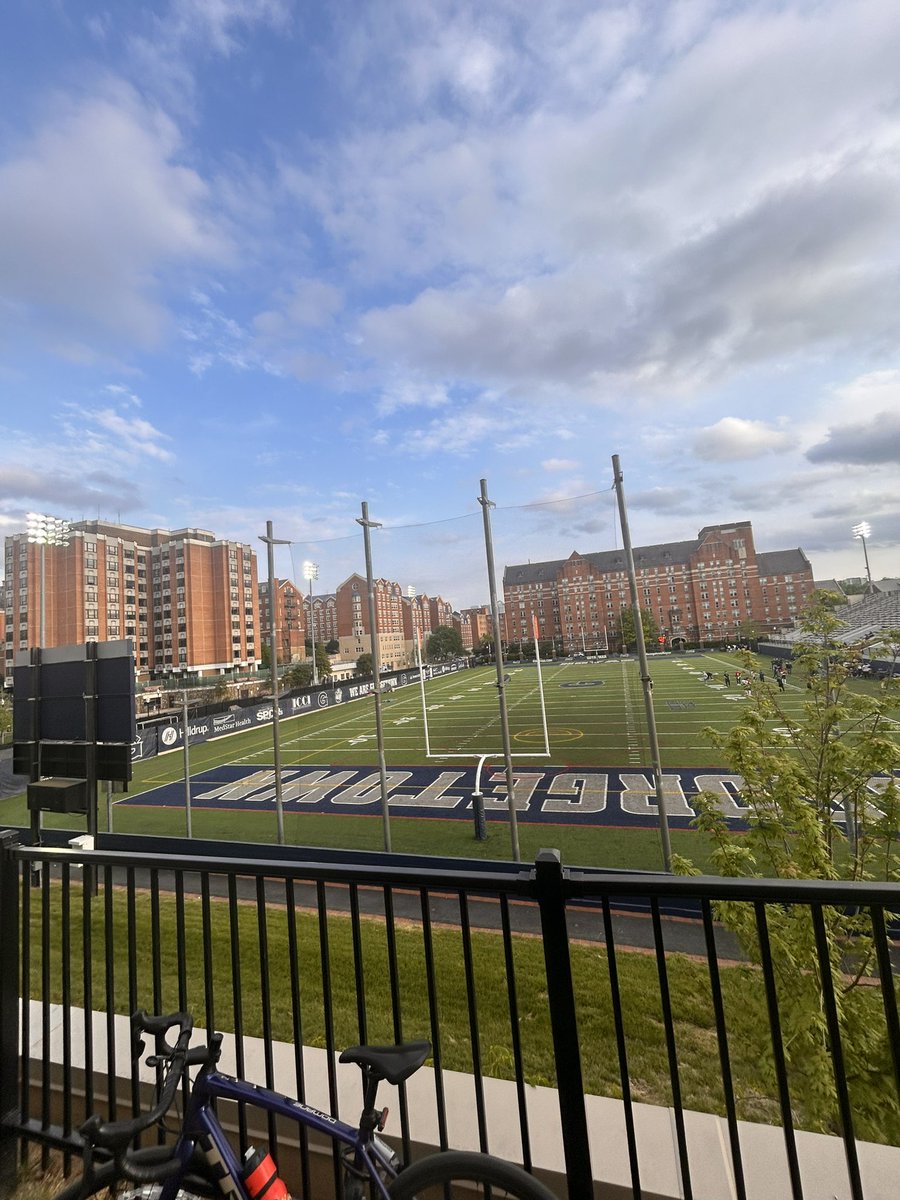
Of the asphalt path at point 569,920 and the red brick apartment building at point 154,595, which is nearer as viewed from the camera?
the asphalt path at point 569,920

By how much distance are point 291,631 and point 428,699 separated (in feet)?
21.2

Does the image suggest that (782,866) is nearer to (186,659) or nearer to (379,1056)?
(379,1056)

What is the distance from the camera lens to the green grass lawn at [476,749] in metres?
13.6

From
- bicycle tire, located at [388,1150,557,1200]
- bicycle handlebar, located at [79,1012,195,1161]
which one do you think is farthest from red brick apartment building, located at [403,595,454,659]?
bicycle tire, located at [388,1150,557,1200]

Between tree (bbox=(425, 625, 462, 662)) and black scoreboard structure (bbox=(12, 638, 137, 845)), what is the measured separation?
7.86m

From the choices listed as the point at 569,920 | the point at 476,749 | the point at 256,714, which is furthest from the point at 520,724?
the point at 256,714

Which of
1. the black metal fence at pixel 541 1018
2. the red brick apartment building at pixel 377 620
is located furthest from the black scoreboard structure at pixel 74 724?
the red brick apartment building at pixel 377 620

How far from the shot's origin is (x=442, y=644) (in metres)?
16.0

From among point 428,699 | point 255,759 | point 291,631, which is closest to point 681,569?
point 428,699

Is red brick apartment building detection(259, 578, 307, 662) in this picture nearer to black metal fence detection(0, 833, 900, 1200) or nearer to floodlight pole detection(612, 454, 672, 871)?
floodlight pole detection(612, 454, 672, 871)

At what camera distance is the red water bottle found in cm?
180

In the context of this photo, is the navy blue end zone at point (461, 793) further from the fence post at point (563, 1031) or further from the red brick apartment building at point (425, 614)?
the fence post at point (563, 1031)

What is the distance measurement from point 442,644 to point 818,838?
38.0 ft

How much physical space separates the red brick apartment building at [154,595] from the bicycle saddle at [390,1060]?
65.7 m
